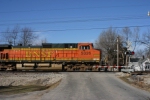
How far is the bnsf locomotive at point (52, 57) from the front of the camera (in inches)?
1309

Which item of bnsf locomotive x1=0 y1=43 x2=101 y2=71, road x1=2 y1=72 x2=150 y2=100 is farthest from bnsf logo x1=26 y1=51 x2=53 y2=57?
road x1=2 y1=72 x2=150 y2=100

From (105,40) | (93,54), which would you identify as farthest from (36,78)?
(105,40)

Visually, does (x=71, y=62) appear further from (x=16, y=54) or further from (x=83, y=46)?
(x=16, y=54)

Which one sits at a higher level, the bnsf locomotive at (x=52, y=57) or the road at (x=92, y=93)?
the bnsf locomotive at (x=52, y=57)

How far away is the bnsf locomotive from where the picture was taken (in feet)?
109

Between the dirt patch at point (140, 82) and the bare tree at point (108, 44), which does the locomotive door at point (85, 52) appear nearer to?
the dirt patch at point (140, 82)

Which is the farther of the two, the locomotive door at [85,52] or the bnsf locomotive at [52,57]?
the locomotive door at [85,52]

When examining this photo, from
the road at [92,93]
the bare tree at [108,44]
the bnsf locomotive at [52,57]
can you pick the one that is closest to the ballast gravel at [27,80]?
the road at [92,93]

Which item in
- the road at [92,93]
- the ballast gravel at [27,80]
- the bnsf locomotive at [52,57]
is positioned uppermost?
the bnsf locomotive at [52,57]

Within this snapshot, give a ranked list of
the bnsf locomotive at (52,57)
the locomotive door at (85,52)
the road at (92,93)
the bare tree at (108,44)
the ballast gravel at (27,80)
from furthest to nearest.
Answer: the bare tree at (108,44), the locomotive door at (85,52), the bnsf locomotive at (52,57), the ballast gravel at (27,80), the road at (92,93)

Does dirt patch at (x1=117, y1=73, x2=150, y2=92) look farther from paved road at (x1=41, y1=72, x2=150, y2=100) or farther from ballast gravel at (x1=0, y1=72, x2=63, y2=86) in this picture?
ballast gravel at (x1=0, y1=72, x2=63, y2=86)

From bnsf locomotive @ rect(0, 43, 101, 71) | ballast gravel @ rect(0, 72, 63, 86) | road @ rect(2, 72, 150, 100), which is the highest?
bnsf locomotive @ rect(0, 43, 101, 71)

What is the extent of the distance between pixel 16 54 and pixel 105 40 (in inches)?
1934

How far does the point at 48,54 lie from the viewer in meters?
34.6
